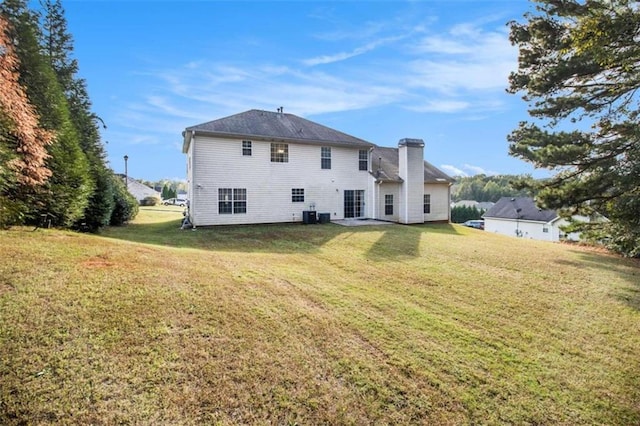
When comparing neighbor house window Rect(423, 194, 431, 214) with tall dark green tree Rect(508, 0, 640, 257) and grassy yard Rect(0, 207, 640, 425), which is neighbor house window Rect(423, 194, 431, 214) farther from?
grassy yard Rect(0, 207, 640, 425)

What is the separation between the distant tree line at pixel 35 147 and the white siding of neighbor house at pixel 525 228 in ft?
127

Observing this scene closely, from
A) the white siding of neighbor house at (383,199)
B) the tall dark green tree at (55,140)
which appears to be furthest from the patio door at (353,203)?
the tall dark green tree at (55,140)

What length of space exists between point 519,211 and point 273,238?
123 feet

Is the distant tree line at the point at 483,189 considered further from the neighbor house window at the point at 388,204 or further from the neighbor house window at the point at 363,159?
the neighbor house window at the point at 363,159

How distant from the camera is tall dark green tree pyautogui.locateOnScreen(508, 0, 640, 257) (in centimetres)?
989

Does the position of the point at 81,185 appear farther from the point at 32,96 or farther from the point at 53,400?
the point at 53,400

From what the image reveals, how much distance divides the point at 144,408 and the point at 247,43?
14.9 m

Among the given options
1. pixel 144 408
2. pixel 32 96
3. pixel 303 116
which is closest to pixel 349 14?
pixel 303 116

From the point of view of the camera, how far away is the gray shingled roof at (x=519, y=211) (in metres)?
35.6

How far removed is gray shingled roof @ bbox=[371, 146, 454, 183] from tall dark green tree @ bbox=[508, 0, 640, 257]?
7.79 metres

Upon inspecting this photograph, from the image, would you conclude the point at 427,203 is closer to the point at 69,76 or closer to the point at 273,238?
the point at 273,238

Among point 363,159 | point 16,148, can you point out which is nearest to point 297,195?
point 363,159

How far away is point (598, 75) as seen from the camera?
1074cm

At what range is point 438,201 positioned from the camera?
71.6 ft
